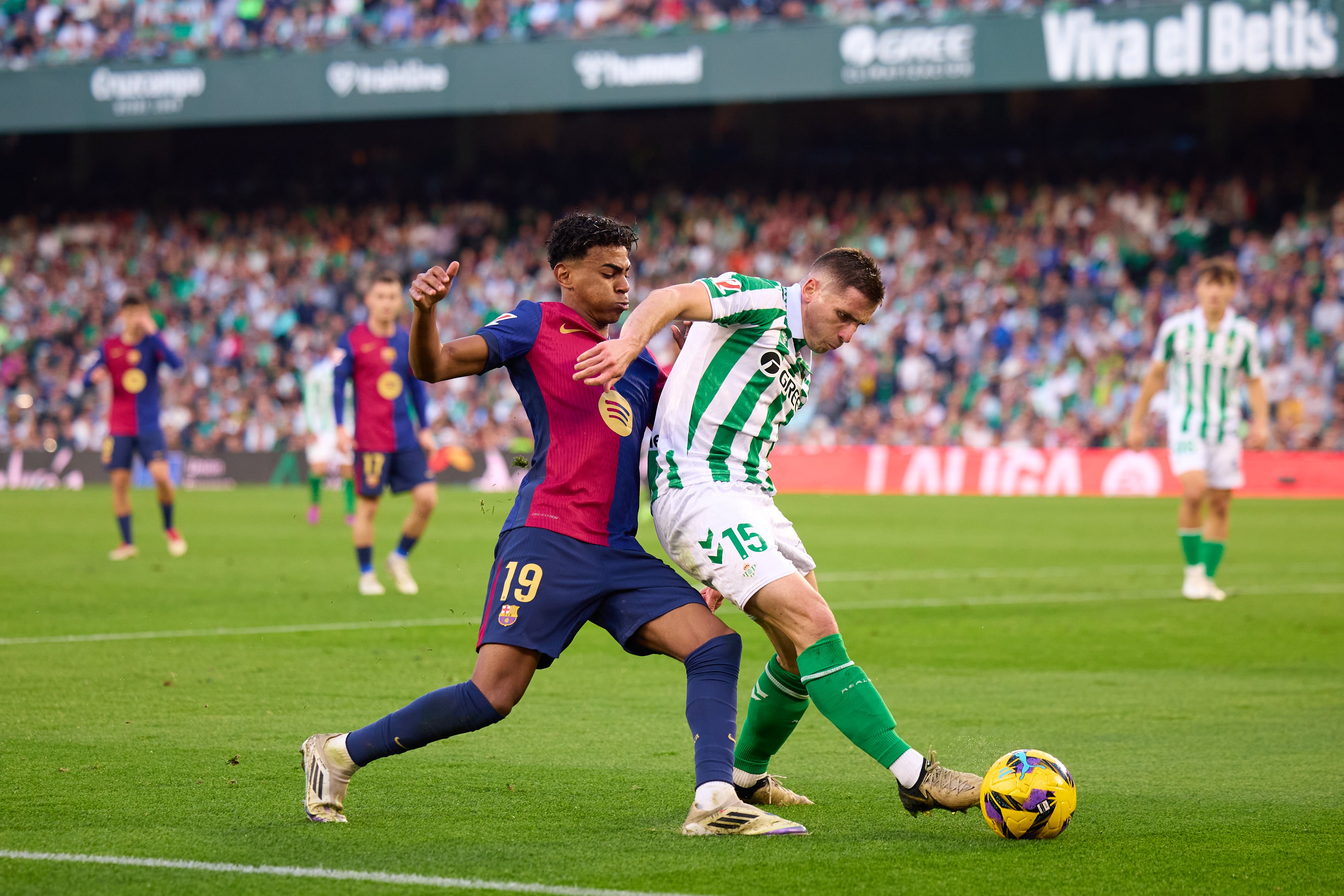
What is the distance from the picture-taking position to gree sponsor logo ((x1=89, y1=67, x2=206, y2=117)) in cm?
3259

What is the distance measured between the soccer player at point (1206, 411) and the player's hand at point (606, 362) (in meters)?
7.81

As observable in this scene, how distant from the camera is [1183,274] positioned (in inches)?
1048

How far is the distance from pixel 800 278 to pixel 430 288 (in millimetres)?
26092

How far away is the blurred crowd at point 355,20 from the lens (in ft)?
96.7

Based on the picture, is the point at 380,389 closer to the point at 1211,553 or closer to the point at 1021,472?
the point at 1211,553

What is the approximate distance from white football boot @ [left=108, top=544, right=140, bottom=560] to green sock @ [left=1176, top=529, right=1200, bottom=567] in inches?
373

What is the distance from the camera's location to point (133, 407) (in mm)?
13695

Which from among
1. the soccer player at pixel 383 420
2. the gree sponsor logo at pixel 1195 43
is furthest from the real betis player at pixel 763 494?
the gree sponsor logo at pixel 1195 43

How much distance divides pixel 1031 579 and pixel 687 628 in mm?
8612

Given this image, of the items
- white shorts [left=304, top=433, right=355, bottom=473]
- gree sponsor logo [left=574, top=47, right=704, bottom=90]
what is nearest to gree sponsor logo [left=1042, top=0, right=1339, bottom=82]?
gree sponsor logo [left=574, top=47, right=704, bottom=90]

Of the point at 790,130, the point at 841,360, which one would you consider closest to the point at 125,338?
the point at 841,360

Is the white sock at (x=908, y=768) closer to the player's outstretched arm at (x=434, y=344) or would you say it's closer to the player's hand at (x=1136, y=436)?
the player's outstretched arm at (x=434, y=344)

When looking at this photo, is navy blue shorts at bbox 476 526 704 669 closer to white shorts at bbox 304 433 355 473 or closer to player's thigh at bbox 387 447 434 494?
player's thigh at bbox 387 447 434 494

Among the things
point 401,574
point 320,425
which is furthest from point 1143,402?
point 320,425
